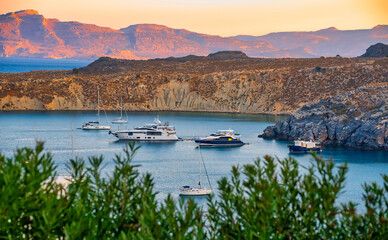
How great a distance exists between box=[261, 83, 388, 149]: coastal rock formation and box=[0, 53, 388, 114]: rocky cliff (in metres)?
31.9

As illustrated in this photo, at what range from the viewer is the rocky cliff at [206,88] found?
109000 millimetres

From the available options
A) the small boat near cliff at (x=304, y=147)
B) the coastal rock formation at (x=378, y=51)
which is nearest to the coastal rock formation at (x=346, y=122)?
the small boat near cliff at (x=304, y=147)

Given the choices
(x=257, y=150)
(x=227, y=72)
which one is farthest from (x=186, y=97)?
(x=257, y=150)

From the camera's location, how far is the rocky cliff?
10900cm

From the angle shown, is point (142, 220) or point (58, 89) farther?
point (58, 89)

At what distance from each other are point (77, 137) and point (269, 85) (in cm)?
5179

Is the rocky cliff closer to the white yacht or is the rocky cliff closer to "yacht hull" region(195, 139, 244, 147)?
the white yacht

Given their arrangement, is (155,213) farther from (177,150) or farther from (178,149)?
→ (178,149)

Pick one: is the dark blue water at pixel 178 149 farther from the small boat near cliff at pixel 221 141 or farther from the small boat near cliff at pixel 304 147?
the small boat near cliff at pixel 221 141

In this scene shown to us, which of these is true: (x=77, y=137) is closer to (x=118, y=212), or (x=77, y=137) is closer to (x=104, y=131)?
(x=104, y=131)

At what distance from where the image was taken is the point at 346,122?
68.1 m

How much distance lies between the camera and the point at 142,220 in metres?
14.5

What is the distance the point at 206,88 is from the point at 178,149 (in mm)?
53438

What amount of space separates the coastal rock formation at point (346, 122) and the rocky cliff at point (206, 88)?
1254 inches
